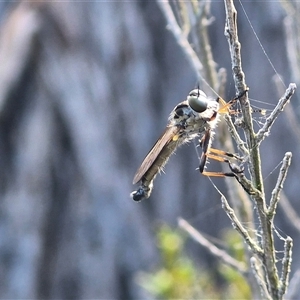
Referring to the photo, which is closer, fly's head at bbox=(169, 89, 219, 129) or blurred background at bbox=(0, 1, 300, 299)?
fly's head at bbox=(169, 89, 219, 129)

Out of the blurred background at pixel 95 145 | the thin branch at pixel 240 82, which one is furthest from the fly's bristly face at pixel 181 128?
the blurred background at pixel 95 145

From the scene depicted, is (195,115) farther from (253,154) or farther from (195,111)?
(253,154)

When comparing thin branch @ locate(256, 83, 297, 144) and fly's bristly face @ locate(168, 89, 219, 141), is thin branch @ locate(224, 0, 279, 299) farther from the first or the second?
fly's bristly face @ locate(168, 89, 219, 141)

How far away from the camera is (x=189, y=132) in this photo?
86.2 inches

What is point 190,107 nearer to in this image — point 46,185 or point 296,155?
point 296,155

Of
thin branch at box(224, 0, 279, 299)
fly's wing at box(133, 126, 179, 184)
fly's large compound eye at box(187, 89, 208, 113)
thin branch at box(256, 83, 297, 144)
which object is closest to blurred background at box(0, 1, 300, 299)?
fly's wing at box(133, 126, 179, 184)

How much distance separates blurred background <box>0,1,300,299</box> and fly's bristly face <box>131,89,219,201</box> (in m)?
2.61

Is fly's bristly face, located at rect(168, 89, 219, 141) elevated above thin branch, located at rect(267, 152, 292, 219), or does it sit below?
above

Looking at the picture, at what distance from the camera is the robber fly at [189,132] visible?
6.61 ft

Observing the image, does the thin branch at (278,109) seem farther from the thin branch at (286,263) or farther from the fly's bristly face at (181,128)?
the fly's bristly face at (181,128)

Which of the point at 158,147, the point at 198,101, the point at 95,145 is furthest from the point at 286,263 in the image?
the point at 95,145

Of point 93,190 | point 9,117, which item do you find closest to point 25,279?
point 93,190

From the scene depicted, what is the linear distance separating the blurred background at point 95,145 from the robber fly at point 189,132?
8.56 ft

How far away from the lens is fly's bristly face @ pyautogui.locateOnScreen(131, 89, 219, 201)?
80.5 inches
